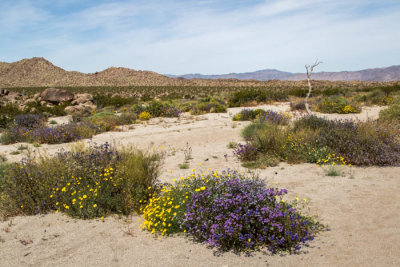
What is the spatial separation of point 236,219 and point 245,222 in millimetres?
126

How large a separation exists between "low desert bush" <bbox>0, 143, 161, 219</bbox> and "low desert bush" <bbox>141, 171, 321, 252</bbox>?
798 millimetres

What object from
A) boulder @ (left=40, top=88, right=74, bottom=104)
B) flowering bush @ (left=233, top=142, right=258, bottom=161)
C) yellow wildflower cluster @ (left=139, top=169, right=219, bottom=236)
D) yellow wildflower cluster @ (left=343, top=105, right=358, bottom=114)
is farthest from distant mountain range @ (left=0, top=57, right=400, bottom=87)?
yellow wildflower cluster @ (left=139, top=169, right=219, bottom=236)

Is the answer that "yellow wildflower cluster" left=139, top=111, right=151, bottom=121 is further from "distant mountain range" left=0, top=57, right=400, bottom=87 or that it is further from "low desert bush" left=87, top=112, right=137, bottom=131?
"distant mountain range" left=0, top=57, right=400, bottom=87

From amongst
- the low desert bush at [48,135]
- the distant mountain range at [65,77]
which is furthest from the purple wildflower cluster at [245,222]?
the distant mountain range at [65,77]

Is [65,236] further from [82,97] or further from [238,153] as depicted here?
[82,97]

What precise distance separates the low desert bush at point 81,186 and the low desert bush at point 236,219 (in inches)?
31.4

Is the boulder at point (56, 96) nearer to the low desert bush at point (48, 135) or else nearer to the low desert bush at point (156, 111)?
the low desert bush at point (156, 111)

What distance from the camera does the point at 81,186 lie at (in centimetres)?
A: 516

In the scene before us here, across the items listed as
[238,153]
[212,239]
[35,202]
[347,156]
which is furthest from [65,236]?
[347,156]

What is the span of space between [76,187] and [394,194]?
227 inches

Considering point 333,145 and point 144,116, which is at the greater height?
point 144,116

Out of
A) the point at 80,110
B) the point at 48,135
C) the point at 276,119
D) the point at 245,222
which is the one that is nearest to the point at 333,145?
the point at 276,119

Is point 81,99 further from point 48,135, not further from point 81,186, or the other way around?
point 81,186

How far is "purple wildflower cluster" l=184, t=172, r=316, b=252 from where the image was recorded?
148 inches
